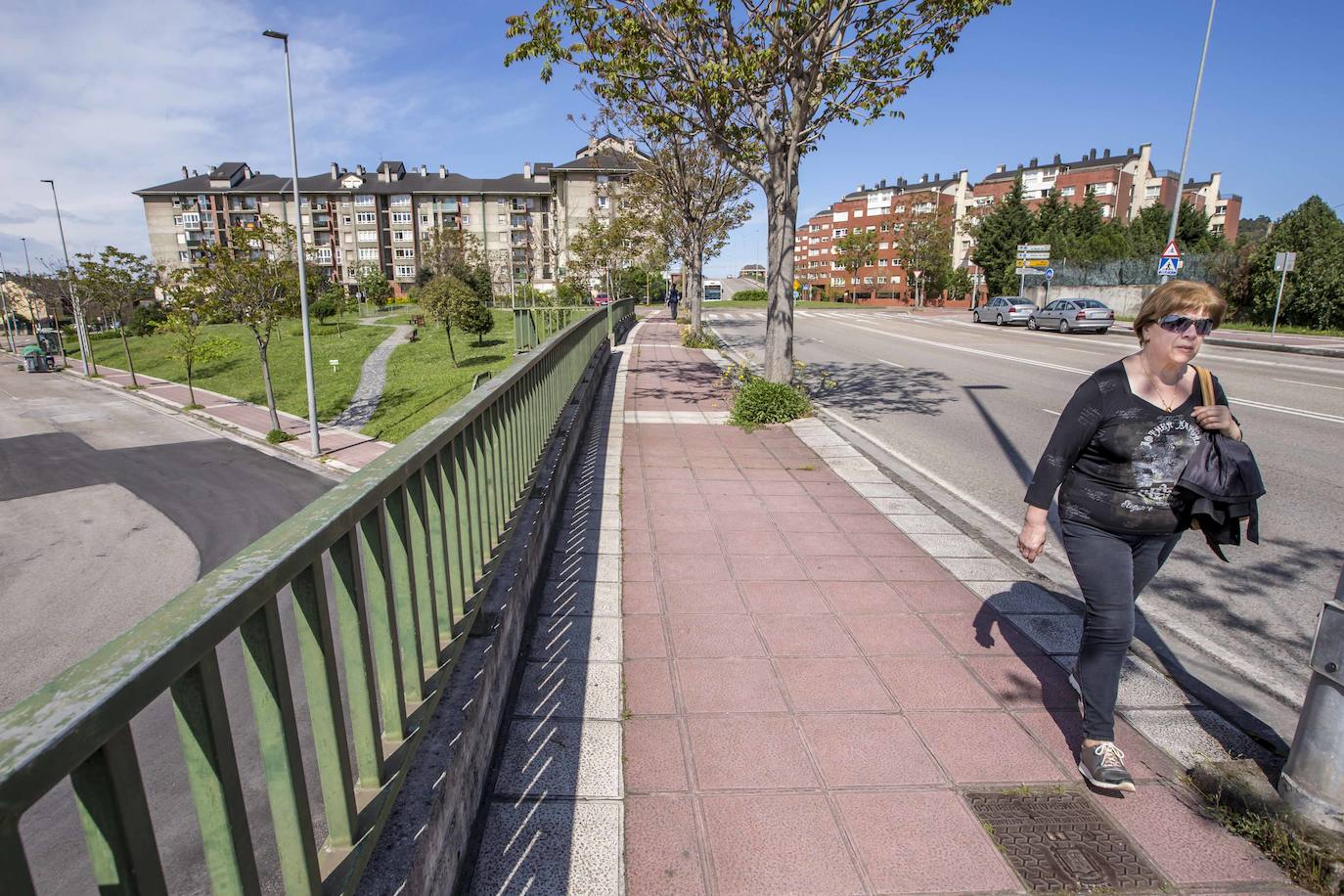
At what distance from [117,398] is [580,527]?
3321 cm

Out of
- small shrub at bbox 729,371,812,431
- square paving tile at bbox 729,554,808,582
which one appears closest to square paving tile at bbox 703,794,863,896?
square paving tile at bbox 729,554,808,582

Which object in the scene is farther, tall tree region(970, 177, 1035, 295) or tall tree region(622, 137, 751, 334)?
tall tree region(970, 177, 1035, 295)

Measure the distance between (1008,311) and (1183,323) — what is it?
35.8 metres

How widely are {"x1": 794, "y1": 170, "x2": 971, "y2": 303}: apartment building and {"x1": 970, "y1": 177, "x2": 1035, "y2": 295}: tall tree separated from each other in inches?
537

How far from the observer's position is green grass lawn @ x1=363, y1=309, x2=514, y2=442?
71.9ft

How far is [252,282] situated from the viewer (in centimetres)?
2103

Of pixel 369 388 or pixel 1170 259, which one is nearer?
pixel 1170 259

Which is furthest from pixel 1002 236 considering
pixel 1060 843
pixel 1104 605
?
pixel 1060 843

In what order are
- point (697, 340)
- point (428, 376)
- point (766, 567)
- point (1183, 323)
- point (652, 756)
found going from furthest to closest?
1. point (428, 376)
2. point (697, 340)
3. point (766, 567)
4. point (652, 756)
5. point (1183, 323)

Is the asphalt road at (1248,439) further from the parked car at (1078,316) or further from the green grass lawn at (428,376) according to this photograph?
the green grass lawn at (428,376)

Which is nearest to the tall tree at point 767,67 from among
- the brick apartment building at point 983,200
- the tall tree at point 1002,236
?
the tall tree at point 1002,236

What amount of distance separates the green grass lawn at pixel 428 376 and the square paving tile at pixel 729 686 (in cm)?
1458

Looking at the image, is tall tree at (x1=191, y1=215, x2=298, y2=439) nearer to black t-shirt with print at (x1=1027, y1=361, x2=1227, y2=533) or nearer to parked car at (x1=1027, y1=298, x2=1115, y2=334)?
black t-shirt with print at (x1=1027, y1=361, x2=1227, y2=533)

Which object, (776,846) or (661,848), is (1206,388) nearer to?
(776,846)
